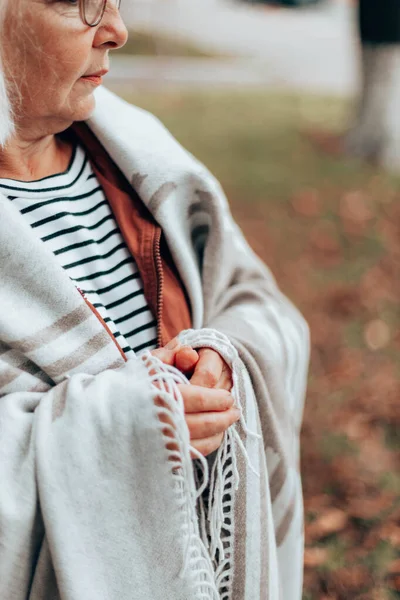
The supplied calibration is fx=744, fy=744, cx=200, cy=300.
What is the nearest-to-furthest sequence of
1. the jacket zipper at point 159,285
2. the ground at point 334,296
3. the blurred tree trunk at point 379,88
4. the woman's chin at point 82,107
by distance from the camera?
the woman's chin at point 82,107 → the jacket zipper at point 159,285 → the ground at point 334,296 → the blurred tree trunk at point 379,88

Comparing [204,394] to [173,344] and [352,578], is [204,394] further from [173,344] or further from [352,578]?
[352,578]

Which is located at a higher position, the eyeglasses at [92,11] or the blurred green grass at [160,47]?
the eyeglasses at [92,11]

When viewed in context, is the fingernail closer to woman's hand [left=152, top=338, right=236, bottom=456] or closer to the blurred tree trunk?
woman's hand [left=152, top=338, right=236, bottom=456]

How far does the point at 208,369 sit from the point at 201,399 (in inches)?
3.9

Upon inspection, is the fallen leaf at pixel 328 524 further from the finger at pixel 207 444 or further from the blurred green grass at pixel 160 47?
the blurred green grass at pixel 160 47

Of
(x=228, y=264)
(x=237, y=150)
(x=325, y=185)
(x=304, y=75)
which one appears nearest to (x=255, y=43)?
(x=304, y=75)

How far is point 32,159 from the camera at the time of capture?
5.06 feet

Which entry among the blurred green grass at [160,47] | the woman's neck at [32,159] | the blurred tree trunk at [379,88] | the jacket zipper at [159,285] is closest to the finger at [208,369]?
the jacket zipper at [159,285]

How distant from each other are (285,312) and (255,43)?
1590cm

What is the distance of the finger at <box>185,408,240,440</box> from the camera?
4.27ft

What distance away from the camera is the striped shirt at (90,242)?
1.50 metres

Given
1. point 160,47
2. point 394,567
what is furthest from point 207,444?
point 160,47

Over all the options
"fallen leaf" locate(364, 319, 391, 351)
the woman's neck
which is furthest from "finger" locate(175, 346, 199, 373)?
"fallen leaf" locate(364, 319, 391, 351)

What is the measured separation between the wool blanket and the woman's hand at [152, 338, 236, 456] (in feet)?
0.10
